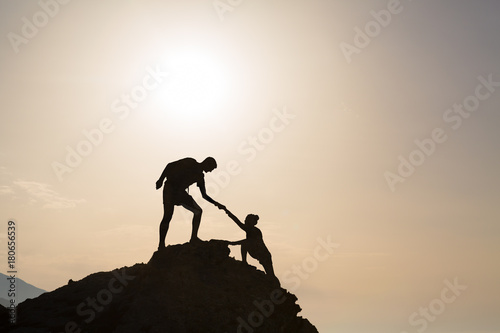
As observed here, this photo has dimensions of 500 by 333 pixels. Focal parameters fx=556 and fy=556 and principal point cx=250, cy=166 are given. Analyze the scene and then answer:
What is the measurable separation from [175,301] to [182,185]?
4417 mm

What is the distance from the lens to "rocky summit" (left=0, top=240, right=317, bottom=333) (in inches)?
786

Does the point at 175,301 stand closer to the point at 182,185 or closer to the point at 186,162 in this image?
the point at 182,185

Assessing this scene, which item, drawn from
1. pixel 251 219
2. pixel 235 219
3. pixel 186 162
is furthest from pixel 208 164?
pixel 251 219

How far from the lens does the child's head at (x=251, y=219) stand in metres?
23.6

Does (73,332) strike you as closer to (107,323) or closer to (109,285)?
(107,323)

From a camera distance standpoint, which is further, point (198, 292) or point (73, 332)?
point (198, 292)

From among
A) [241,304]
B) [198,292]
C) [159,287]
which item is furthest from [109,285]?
[241,304]

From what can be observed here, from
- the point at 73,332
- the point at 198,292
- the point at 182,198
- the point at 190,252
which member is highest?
the point at 182,198

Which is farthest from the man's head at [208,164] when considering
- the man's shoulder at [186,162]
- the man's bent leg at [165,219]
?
the man's bent leg at [165,219]

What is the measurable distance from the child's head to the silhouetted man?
197cm

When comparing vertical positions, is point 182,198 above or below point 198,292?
above

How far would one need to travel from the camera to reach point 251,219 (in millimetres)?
23641

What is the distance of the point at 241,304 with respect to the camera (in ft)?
70.3

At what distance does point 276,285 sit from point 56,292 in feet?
30.3
